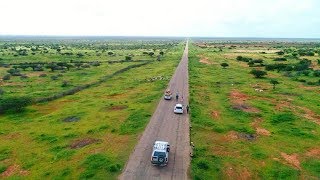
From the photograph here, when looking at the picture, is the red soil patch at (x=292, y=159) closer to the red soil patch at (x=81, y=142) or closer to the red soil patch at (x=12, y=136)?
the red soil patch at (x=81, y=142)

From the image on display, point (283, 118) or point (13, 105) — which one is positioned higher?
point (283, 118)

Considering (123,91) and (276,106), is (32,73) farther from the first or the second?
(276,106)

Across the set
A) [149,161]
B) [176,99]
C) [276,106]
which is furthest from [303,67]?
[149,161]

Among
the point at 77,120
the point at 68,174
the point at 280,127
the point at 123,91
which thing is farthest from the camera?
the point at 123,91

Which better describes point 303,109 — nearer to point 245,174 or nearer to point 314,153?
point 314,153

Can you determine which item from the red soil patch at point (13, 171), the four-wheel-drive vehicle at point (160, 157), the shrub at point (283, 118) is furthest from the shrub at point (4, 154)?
the shrub at point (283, 118)

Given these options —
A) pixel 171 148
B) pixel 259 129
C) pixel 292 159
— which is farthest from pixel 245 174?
pixel 259 129

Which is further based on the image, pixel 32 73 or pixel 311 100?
pixel 32 73
